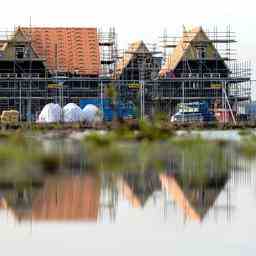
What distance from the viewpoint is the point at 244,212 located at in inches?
442

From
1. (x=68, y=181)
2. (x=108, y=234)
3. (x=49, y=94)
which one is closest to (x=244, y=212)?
(x=108, y=234)

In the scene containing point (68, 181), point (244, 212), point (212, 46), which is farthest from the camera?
point (212, 46)

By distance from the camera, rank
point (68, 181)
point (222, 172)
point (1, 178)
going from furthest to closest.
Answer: point (222, 172), point (68, 181), point (1, 178)

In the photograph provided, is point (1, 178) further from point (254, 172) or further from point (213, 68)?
point (213, 68)

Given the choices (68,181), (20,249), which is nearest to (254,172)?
(68,181)

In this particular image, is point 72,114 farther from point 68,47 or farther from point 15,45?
point 68,47

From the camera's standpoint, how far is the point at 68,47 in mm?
58875

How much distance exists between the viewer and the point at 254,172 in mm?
15016

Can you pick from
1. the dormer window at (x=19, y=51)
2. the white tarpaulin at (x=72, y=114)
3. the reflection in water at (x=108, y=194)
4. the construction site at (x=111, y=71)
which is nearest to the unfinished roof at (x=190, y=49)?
the construction site at (x=111, y=71)

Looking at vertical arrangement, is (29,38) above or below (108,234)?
above

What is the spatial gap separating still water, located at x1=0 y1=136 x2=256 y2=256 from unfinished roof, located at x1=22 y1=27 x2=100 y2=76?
4371 centimetres

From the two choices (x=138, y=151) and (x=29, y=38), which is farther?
(x=29, y=38)

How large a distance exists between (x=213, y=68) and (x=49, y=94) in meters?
10.9

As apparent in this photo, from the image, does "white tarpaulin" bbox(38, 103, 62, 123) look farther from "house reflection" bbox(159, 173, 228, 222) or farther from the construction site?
"house reflection" bbox(159, 173, 228, 222)
